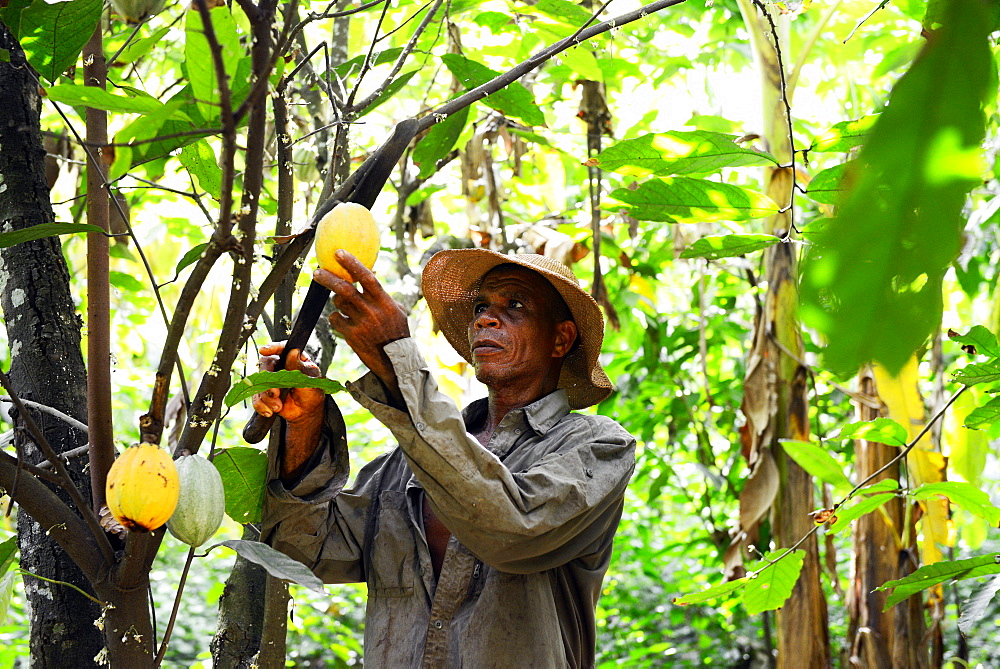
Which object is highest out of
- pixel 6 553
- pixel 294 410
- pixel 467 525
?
pixel 294 410

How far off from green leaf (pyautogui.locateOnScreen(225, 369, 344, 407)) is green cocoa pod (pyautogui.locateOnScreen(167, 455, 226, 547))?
89 mm

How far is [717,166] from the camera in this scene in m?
1.41

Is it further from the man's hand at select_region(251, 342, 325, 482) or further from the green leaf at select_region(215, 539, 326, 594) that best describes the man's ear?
the green leaf at select_region(215, 539, 326, 594)

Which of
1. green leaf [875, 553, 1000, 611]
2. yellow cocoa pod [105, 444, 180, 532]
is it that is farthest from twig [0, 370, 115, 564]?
green leaf [875, 553, 1000, 611]

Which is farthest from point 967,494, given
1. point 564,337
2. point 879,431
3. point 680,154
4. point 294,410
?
point 294,410

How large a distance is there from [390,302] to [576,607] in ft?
2.44

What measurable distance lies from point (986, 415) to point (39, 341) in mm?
1577

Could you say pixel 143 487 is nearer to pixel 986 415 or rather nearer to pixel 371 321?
pixel 371 321

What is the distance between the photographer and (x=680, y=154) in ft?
4.65

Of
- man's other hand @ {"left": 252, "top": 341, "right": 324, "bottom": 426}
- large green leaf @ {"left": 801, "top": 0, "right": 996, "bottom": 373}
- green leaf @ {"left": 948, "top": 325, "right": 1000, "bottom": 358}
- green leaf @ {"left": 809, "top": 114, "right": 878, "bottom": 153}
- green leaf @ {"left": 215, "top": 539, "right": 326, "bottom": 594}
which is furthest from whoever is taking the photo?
green leaf @ {"left": 948, "top": 325, "right": 1000, "bottom": 358}

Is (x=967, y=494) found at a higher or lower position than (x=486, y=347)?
lower

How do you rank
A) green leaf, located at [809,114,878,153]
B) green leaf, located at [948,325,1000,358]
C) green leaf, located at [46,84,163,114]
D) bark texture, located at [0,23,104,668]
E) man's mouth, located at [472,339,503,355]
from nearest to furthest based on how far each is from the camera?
green leaf, located at [46,84,163,114] < bark texture, located at [0,23,104,668] < green leaf, located at [809,114,878,153] < green leaf, located at [948,325,1000,358] < man's mouth, located at [472,339,503,355]

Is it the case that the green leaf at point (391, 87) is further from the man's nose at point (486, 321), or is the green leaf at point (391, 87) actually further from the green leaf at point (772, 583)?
the green leaf at point (772, 583)

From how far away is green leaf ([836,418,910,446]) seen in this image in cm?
191
